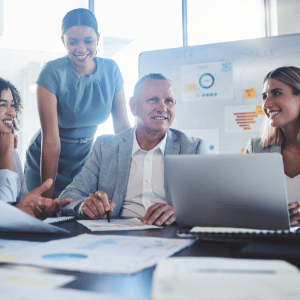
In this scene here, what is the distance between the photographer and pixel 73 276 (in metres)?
0.48

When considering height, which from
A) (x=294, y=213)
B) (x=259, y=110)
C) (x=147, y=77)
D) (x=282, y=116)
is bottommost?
(x=294, y=213)

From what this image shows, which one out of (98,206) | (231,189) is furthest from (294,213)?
(98,206)

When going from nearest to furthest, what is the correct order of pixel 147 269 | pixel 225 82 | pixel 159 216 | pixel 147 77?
1. pixel 147 269
2. pixel 159 216
3. pixel 147 77
4. pixel 225 82

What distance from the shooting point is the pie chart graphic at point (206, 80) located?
9.61 feet

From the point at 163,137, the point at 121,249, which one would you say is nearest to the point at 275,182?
the point at 121,249

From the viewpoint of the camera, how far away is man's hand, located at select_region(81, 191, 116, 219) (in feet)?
3.93

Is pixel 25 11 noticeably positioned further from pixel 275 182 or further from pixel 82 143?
pixel 275 182

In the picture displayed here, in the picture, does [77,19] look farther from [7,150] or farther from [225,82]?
[225,82]

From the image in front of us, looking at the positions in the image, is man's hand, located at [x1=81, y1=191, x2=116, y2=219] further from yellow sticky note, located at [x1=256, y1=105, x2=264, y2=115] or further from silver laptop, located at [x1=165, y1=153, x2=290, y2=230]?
yellow sticky note, located at [x1=256, y1=105, x2=264, y2=115]

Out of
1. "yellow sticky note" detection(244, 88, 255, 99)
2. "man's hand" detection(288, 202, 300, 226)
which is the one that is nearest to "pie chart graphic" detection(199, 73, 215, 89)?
"yellow sticky note" detection(244, 88, 255, 99)

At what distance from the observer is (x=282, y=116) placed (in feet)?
6.60

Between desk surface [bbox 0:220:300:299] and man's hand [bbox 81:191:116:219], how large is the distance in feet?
0.89

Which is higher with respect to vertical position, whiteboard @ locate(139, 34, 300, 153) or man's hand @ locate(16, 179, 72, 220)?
whiteboard @ locate(139, 34, 300, 153)

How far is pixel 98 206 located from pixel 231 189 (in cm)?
51
